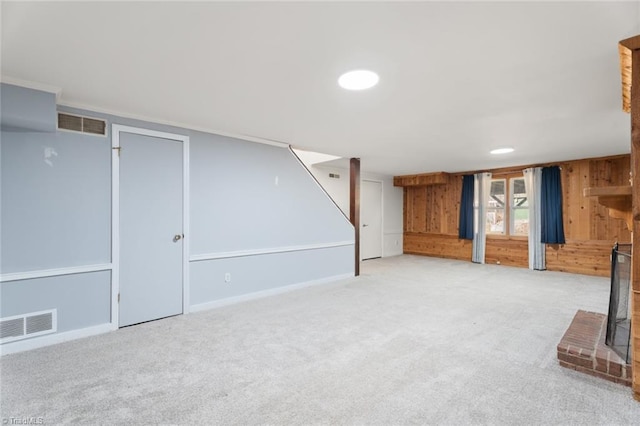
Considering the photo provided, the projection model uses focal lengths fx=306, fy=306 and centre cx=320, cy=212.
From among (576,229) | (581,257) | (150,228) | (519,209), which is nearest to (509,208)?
(519,209)

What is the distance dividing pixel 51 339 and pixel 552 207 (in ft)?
25.4

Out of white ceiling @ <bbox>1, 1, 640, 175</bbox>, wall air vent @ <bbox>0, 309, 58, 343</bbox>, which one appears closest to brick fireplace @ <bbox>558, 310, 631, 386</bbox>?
white ceiling @ <bbox>1, 1, 640, 175</bbox>

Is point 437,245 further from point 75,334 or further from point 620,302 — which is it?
point 75,334

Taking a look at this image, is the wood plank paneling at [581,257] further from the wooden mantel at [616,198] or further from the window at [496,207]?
the wooden mantel at [616,198]

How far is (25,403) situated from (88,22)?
2.24 m

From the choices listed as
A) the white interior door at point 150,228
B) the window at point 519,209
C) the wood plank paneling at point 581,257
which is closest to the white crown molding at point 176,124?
the white interior door at point 150,228

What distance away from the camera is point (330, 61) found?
2041 mm

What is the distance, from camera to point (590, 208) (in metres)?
5.69

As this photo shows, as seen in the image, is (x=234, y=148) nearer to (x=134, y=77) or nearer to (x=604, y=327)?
(x=134, y=77)

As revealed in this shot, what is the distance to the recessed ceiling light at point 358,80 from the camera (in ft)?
7.25

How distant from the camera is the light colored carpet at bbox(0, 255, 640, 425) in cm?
176

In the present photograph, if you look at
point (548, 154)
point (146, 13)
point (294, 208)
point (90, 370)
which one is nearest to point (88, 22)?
point (146, 13)

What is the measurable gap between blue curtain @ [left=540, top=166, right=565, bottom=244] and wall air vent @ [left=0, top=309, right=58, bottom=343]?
25.0 ft

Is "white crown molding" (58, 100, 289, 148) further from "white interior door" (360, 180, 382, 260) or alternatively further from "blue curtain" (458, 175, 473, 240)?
"blue curtain" (458, 175, 473, 240)
